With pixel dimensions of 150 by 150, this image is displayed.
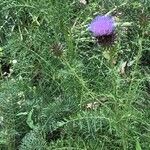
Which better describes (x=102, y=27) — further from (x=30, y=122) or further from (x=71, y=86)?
(x=30, y=122)

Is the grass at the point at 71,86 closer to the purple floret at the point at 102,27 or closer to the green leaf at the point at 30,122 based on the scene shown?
the green leaf at the point at 30,122

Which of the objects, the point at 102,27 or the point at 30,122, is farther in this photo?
→ the point at 30,122

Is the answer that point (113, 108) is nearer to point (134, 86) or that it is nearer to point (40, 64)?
point (134, 86)

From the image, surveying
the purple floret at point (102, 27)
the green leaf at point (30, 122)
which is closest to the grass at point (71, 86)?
the green leaf at point (30, 122)

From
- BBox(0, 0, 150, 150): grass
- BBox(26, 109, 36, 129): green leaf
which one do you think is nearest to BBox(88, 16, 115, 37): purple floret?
BBox(0, 0, 150, 150): grass

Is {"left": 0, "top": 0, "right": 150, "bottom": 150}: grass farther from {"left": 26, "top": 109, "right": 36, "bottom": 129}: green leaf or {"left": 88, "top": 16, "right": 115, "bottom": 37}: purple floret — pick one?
{"left": 88, "top": 16, "right": 115, "bottom": 37}: purple floret

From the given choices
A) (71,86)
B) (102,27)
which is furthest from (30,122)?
(102,27)

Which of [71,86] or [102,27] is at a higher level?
[102,27]

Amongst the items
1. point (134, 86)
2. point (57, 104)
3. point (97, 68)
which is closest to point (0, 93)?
point (57, 104)
